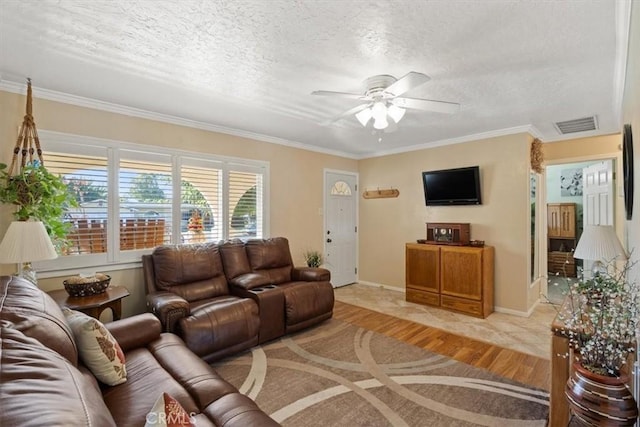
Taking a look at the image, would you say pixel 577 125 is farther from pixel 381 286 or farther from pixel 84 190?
pixel 84 190

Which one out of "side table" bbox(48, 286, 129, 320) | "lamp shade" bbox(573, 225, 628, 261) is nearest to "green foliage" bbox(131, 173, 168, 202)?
"side table" bbox(48, 286, 129, 320)

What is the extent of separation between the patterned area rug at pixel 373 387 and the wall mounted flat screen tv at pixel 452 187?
2.36 m

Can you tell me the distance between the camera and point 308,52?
6.92ft

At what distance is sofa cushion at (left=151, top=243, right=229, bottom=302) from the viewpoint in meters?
3.09

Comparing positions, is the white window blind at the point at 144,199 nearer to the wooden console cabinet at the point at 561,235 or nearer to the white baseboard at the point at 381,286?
the white baseboard at the point at 381,286

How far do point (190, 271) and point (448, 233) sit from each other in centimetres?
351

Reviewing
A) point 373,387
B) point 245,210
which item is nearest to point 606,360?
point 373,387

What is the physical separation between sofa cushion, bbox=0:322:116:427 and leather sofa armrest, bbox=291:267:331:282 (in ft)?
9.16

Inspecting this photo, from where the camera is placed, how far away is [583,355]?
1377 millimetres

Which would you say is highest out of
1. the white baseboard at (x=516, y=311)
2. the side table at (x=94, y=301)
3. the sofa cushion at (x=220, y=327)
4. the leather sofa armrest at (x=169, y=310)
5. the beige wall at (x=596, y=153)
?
the beige wall at (x=596, y=153)

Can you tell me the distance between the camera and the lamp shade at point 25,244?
2115 mm

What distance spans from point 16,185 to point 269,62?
2263 mm

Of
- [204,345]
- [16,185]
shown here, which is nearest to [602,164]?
[204,345]

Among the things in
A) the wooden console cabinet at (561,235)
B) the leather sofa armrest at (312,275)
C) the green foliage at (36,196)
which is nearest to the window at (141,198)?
the green foliage at (36,196)
